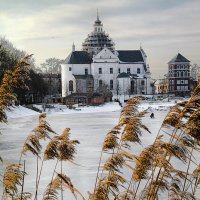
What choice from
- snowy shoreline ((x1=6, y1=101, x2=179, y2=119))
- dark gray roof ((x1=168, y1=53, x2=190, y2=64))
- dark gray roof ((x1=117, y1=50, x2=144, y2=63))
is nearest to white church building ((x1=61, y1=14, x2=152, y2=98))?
dark gray roof ((x1=117, y1=50, x2=144, y2=63))

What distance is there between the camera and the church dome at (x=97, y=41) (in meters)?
102

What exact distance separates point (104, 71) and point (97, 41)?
1011 centimetres

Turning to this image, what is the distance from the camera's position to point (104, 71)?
96312 millimetres

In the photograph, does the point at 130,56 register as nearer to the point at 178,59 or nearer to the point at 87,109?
the point at 178,59

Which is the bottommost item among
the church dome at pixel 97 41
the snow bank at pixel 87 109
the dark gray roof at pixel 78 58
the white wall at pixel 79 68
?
the snow bank at pixel 87 109

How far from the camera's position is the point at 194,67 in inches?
7397

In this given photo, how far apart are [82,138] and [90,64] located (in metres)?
72.4

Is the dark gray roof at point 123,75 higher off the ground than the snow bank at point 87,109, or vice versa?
the dark gray roof at point 123,75

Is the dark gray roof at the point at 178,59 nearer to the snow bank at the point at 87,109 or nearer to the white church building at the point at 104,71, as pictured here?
the white church building at the point at 104,71

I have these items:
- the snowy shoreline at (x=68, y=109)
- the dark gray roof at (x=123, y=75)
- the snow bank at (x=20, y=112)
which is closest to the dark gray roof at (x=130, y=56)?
the dark gray roof at (x=123, y=75)

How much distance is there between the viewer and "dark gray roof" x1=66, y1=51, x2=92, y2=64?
97.8m

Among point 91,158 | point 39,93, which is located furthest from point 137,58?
point 91,158

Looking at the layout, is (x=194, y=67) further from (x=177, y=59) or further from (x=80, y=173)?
(x=80, y=173)

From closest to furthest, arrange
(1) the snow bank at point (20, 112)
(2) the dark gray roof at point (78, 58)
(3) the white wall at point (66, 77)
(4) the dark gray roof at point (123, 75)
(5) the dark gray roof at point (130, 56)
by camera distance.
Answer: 1. (1) the snow bank at point (20, 112)
2. (3) the white wall at point (66, 77)
3. (4) the dark gray roof at point (123, 75)
4. (2) the dark gray roof at point (78, 58)
5. (5) the dark gray roof at point (130, 56)
